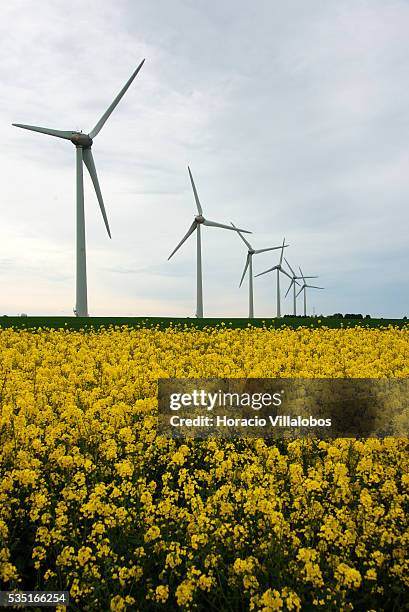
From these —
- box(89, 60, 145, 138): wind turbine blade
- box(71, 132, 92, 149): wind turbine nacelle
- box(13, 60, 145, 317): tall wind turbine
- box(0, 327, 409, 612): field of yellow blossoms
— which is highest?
Result: box(89, 60, 145, 138): wind turbine blade

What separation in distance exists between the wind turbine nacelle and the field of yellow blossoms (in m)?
37.4

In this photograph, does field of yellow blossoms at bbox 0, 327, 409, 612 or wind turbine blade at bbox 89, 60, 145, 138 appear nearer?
field of yellow blossoms at bbox 0, 327, 409, 612

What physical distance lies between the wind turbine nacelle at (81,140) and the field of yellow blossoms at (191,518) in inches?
1474

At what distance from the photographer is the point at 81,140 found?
1781 inches

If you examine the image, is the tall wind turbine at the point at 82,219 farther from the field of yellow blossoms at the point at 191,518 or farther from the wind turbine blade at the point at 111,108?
the field of yellow blossoms at the point at 191,518

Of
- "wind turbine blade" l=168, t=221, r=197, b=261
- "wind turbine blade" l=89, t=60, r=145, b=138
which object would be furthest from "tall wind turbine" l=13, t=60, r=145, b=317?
"wind turbine blade" l=168, t=221, r=197, b=261

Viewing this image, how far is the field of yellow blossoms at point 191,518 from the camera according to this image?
5.79m

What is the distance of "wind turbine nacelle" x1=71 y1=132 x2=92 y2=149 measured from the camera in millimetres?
45219

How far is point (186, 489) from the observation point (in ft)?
23.1

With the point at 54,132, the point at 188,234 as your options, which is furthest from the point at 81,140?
the point at 188,234

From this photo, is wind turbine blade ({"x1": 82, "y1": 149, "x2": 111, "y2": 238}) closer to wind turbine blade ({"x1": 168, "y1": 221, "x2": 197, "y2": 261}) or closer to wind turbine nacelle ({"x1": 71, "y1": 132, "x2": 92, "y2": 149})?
wind turbine nacelle ({"x1": 71, "y1": 132, "x2": 92, "y2": 149})

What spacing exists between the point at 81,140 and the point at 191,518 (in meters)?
42.8

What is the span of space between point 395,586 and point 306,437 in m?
3.58

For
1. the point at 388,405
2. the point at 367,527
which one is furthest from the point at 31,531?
the point at 388,405
